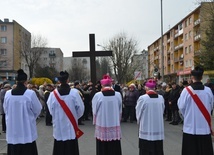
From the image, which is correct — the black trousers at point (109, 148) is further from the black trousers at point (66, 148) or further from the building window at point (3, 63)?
the building window at point (3, 63)

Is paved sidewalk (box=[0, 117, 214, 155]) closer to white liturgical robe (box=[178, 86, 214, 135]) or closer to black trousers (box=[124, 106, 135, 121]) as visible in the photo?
white liturgical robe (box=[178, 86, 214, 135])

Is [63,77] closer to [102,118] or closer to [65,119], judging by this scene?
[65,119]

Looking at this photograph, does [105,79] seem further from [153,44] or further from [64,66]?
[64,66]

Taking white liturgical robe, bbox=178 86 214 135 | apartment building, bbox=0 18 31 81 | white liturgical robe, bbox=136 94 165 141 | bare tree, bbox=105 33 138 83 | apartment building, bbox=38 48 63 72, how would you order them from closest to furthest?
1. white liturgical robe, bbox=178 86 214 135
2. white liturgical robe, bbox=136 94 165 141
3. bare tree, bbox=105 33 138 83
4. apartment building, bbox=0 18 31 81
5. apartment building, bbox=38 48 63 72

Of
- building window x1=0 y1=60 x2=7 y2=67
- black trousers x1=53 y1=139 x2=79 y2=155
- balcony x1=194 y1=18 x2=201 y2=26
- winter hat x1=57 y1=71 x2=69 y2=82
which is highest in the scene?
balcony x1=194 y1=18 x2=201 y2=26

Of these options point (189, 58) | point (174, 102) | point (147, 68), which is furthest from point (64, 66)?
point (174, 102)

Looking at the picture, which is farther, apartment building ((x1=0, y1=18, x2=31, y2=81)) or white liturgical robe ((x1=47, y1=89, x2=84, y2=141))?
apartment building ((x1=0, y1=18, x2=31, y2=81))

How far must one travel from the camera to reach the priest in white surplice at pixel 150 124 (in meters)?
7.20

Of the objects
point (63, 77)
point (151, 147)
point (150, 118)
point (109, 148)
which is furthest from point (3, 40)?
point (151, 147)

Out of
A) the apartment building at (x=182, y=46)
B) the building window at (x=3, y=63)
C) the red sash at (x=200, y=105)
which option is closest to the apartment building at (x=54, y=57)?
the building window at (x=3, y=63)

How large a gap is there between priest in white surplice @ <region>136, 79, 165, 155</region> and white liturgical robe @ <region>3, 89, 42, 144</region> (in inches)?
98.9

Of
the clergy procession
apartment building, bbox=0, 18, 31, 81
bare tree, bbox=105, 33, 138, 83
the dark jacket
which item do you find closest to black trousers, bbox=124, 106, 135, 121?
the dark jacket

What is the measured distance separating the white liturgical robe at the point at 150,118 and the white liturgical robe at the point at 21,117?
2510 mm

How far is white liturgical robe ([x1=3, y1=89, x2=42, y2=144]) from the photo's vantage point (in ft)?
21.3
